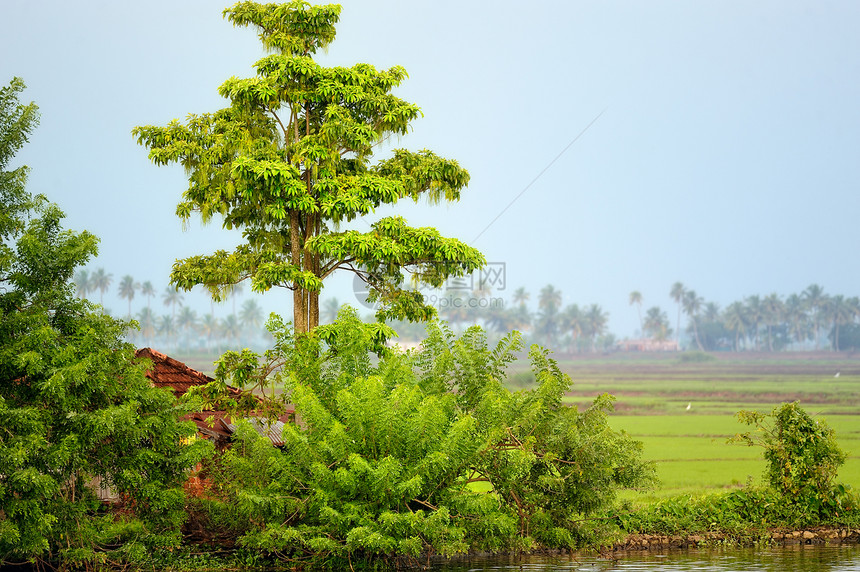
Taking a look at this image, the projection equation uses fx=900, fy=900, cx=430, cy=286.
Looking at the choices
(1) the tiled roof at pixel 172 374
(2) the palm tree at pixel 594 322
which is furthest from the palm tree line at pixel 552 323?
(1) the tiled roof at pixel 172 374

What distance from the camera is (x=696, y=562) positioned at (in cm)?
1570

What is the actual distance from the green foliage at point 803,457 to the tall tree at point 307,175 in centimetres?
721

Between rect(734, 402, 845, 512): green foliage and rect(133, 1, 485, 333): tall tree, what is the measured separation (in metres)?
7.21

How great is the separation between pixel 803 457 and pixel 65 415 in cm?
1403

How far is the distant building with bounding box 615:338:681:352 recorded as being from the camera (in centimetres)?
16238

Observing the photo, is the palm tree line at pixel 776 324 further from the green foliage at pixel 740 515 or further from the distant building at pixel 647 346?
the green foliage at pixel 740 515

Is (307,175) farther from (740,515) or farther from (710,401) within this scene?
(710,401)

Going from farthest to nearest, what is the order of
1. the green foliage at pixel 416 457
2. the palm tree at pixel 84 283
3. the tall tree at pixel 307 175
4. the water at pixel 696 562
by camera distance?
the palm tree at pixel 84 283, the tall tree at pixel 307 175, the water at pixel 696 562, the green foliage at pixel 416 457

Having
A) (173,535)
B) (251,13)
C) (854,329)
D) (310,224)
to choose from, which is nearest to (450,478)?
(173,535)

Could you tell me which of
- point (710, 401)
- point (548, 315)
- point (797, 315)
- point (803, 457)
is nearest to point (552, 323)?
point (548, 315)

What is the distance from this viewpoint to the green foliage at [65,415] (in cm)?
1327

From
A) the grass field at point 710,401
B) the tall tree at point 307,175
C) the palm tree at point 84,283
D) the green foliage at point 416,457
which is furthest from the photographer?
the palm tree at point 84,283

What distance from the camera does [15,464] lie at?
1285cm

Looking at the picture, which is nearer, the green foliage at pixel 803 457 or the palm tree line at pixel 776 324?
the green foliage at pixel 803 457
